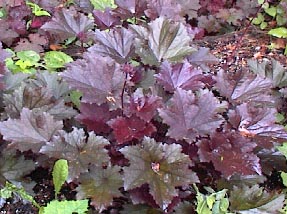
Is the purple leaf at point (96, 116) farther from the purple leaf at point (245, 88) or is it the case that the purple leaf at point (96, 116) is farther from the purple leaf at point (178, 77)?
the purple leaf at point (245, 88)

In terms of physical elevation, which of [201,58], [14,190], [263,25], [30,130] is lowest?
[14,190]

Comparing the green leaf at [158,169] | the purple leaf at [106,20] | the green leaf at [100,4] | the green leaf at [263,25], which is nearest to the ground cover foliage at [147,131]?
the green leaf at [158,169]

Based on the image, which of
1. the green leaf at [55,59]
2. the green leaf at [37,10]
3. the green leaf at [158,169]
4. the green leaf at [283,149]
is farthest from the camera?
the green leaf at [37,10]

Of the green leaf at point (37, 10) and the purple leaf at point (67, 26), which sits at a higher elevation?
the purple leaf at point (67, 26)

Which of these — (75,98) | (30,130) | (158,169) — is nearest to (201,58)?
(75,98)

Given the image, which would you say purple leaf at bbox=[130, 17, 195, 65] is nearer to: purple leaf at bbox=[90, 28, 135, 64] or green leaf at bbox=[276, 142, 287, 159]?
purple leaf at bbox=[90, 28, 135, 64]

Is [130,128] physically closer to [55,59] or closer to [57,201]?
[57,201]
